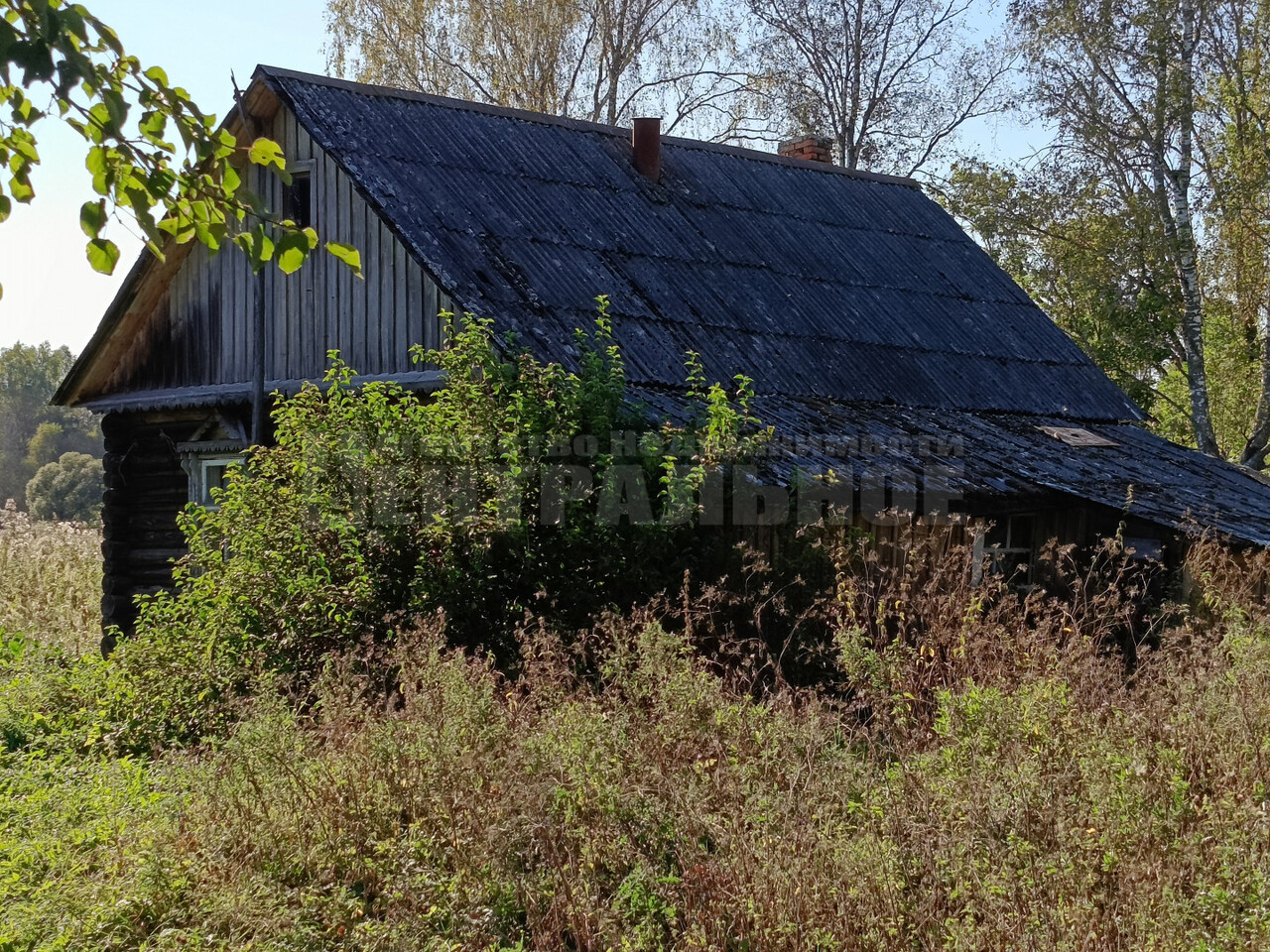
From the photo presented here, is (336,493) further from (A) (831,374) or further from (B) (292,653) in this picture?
(A) (831,374)

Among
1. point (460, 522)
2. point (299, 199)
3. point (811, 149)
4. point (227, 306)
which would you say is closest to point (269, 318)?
point (227, 306)

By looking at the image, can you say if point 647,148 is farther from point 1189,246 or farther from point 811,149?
point 1189,246

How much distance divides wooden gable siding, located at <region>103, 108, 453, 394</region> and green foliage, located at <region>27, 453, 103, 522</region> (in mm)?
43889

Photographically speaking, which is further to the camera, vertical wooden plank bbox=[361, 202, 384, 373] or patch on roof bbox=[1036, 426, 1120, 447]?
patch on roof bbox=[1036, 426, 1120, 447]

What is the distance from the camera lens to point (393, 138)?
39.2 feet

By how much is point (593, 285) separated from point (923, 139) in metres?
15.2

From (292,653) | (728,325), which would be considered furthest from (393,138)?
(292,653)

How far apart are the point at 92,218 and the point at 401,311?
23.0 ft

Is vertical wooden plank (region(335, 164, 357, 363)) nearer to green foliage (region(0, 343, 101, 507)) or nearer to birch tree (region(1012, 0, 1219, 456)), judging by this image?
birch tree (region(1012, 0, 1219, 456))

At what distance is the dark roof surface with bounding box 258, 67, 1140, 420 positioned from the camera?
1101 cm

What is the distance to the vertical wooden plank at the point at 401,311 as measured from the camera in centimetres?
1060

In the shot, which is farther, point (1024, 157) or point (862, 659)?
point (1024, 157)

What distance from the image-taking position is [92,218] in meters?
3.66

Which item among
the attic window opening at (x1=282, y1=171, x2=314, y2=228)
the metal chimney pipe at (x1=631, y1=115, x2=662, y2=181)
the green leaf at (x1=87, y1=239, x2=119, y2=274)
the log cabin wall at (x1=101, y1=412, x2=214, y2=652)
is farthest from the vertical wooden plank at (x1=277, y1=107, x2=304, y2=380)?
the green leaf at (x1=87, y1=239, x2=119, y2=274)
